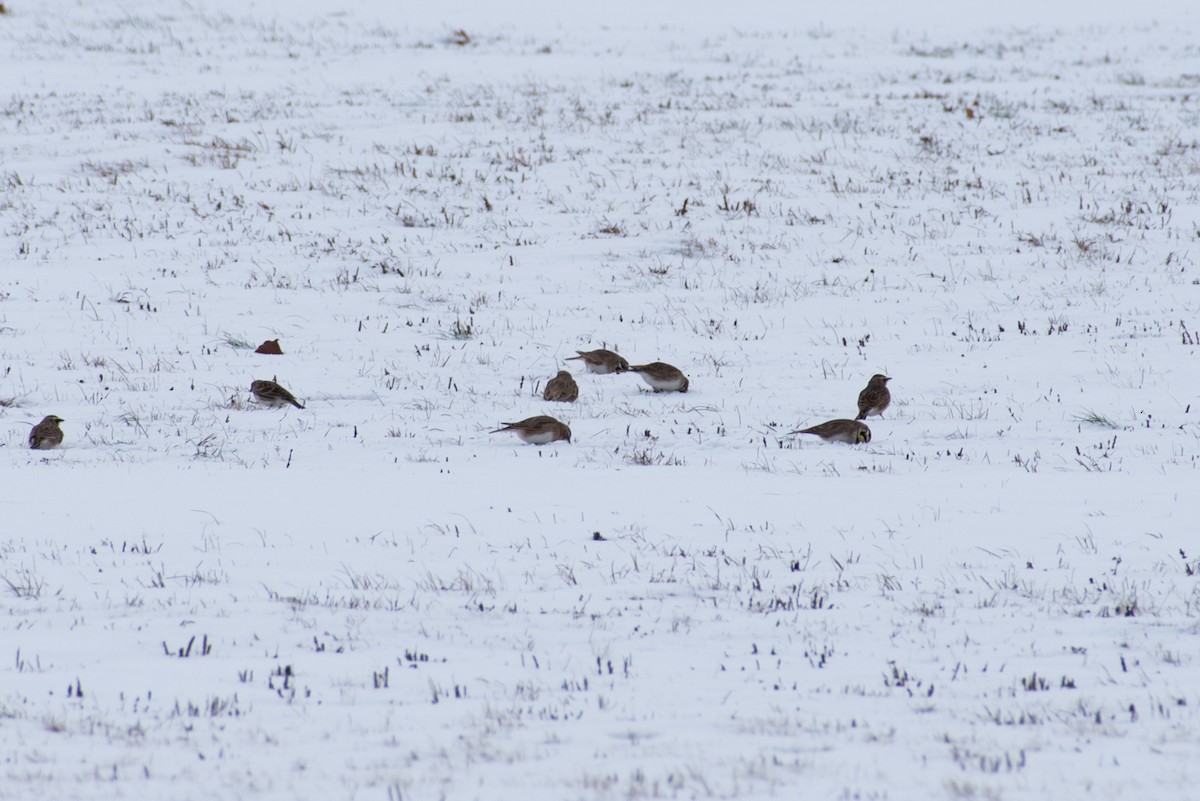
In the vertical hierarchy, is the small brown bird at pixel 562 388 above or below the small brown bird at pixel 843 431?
above

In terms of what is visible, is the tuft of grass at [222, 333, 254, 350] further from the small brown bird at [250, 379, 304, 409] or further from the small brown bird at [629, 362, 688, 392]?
the small brown bird at [629, 362, 688, 392]

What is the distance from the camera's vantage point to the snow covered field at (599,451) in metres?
4.33

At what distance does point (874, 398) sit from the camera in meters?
9.42

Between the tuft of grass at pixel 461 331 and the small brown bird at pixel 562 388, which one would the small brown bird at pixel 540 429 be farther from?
the tuft of grass at pixel 461 331

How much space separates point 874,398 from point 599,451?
7.33ft

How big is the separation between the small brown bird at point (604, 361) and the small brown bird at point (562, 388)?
72cm

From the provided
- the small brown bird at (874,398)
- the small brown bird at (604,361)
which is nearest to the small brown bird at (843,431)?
the small brown bird at (874,398)

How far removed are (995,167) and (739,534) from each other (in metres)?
14.3

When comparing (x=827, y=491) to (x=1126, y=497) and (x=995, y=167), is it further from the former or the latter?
(x=995, y=167)

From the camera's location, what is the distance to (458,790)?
3.86 m

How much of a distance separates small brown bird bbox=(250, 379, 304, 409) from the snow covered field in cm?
29

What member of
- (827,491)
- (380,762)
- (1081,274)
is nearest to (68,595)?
(380,762)

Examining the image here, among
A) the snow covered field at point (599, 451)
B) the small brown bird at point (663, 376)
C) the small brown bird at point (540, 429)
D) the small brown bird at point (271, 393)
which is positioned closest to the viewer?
the snow covered field at point (599, 451)

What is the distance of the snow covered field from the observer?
4328 millimetres
